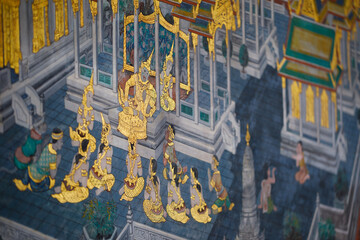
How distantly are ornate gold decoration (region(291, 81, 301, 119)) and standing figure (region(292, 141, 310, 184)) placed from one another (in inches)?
14.7

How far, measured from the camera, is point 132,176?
28.7 feet

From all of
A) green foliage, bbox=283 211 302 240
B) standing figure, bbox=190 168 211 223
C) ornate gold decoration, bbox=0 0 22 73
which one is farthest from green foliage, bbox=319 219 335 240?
ornate gold decoration, bbox=0 0 22 73

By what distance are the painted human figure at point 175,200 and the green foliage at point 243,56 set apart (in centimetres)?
159

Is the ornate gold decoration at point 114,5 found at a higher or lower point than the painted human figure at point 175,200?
higher

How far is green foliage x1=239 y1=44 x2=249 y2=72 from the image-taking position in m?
9.88

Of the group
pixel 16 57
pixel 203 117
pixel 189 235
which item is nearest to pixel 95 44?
pixel 16 57

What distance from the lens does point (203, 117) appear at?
9.29 metres

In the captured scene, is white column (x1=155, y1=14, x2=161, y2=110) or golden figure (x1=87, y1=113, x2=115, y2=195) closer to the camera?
golden figure (x1=87, y1=113, x2=115, y2=195)

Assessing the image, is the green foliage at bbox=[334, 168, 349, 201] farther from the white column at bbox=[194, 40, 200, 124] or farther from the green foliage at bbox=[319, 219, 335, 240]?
the white column at bbox=[194, 40, 200, 124]

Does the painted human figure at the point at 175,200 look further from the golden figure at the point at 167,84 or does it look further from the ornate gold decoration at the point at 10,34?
the ornate gold decoration at the point at 10,34

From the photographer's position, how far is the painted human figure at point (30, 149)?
25.3 ft

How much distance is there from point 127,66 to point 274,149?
8.65 feet

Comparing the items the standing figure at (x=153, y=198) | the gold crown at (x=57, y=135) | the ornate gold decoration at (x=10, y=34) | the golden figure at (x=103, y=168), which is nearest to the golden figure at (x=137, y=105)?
the golden figure at (x=103, y=168)

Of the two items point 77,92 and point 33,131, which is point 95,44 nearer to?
point 77,92
